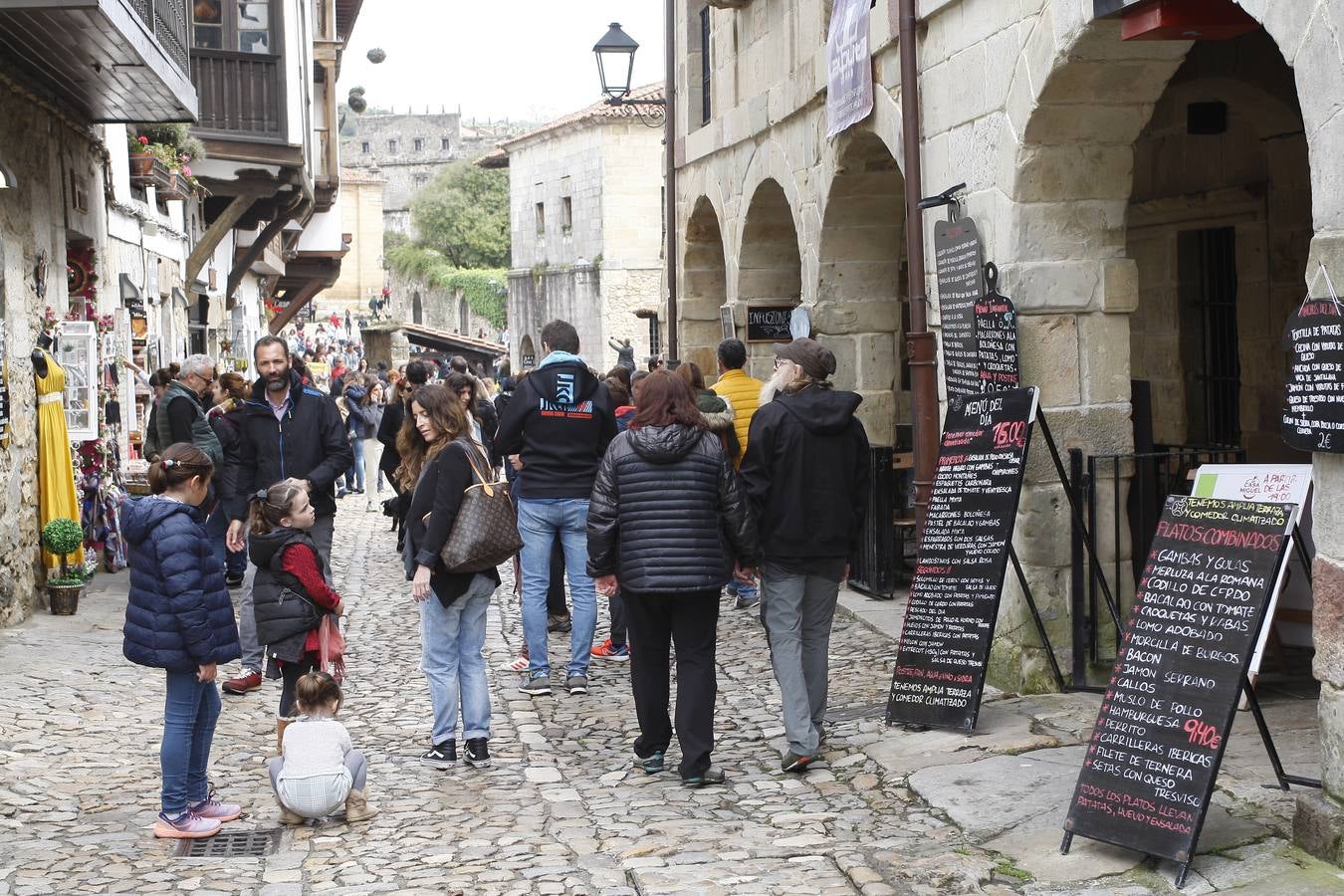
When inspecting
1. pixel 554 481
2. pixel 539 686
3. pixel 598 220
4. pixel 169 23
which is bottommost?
pixel 539 686

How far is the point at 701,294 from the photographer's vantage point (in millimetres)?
16781

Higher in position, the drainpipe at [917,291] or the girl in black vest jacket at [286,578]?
the drainpipe at [917,291]

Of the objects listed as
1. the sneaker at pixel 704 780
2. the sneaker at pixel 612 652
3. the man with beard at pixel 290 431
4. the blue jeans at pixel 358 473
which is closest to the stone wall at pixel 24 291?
the man with beard at pixel 290 431

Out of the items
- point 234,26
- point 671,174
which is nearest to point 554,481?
point 671,174

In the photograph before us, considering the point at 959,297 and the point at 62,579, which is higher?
the point at 959,297

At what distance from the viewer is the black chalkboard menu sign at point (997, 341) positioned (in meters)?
7.52

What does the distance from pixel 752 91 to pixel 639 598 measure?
313 inches

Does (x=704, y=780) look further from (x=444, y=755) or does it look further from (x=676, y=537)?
(x=444, y=755)

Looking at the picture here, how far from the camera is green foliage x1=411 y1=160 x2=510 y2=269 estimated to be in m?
72.0

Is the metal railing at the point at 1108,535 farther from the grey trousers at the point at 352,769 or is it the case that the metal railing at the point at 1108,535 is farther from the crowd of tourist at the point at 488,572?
the grey trousers at the point at 352,769

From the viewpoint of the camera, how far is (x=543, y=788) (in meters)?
6.52

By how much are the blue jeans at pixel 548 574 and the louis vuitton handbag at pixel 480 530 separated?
1494 millimetres

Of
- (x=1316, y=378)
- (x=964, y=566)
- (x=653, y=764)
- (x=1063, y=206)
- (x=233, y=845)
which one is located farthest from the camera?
(x=1063, y=206)

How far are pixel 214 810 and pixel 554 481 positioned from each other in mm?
2780
